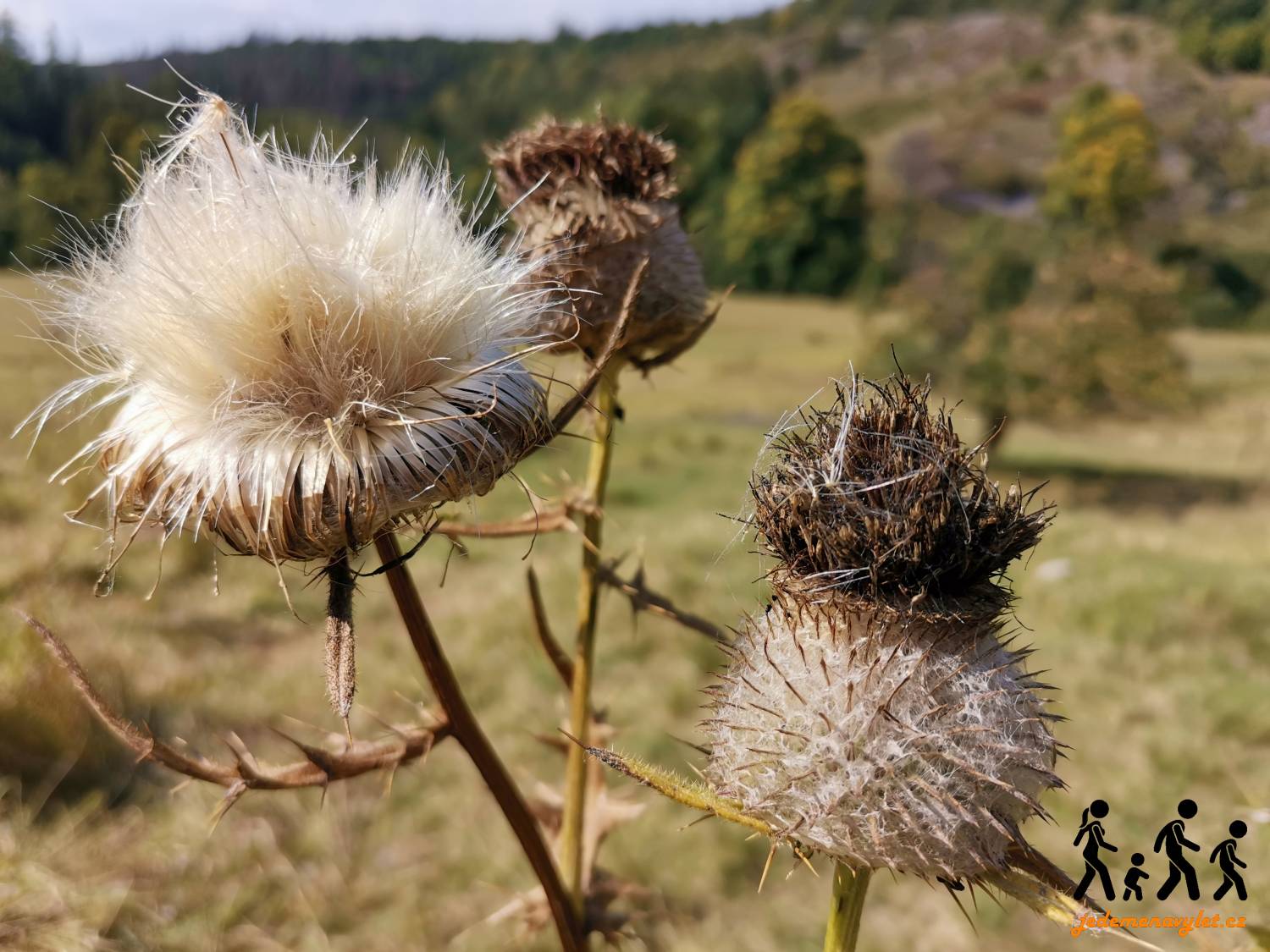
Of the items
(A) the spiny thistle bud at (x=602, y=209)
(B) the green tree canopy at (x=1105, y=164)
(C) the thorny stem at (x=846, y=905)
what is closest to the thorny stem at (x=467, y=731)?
(C) the thorny stem at (x=846, y=905)

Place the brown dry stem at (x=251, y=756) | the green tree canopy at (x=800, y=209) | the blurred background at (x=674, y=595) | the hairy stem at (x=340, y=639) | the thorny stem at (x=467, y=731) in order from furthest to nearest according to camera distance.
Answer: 1. the green tree canopy at (x=800, y=209)
2. the blurred background at (x=674, y=595)
3. the thorny stem at (x=467, y=731)
4. the brown dry stem at (x=251, y=756)
5. the hairy stem at (x=340, y=639)

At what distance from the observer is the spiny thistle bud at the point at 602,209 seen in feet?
7.57

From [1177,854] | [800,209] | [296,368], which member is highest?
[800,209]

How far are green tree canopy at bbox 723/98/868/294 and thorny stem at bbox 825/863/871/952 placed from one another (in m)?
35.7

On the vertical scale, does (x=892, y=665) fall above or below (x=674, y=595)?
above

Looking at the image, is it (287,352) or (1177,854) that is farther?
(1177,854)

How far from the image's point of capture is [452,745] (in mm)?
5547

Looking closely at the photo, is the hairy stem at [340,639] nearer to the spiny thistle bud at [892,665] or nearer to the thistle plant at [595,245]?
the spiny thistle bud at [892,665]

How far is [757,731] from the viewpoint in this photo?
59.5 inches

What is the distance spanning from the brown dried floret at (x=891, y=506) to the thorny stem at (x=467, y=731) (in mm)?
668

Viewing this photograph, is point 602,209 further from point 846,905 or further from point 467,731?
point 846,905

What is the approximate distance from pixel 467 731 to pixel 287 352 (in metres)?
A: 0.82

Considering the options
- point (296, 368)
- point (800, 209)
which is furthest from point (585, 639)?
point (800, 209)

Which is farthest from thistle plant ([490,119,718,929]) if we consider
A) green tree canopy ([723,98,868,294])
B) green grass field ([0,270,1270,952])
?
green tree canopy ([723,98,868,294])
